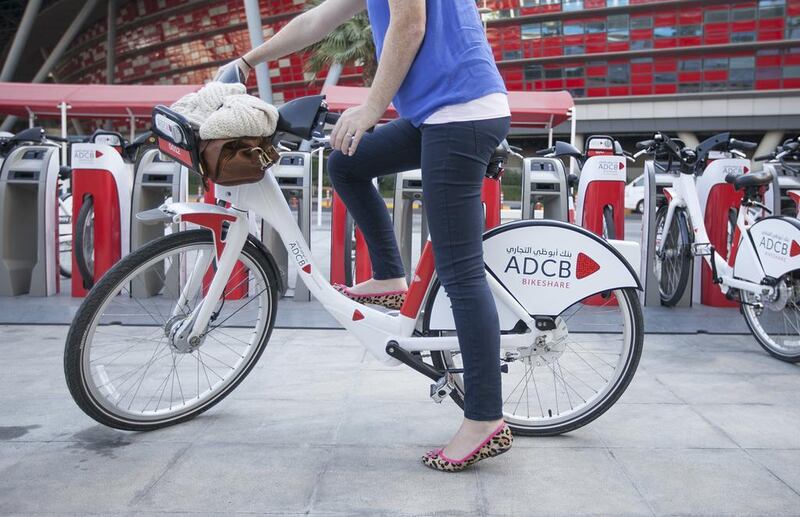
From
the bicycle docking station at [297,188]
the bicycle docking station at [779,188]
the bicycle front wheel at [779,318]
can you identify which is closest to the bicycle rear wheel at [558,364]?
the bicycle front wheel at [779,318]

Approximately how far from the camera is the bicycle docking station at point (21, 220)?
6077 millimetres

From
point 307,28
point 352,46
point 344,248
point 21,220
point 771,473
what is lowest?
point 771,473

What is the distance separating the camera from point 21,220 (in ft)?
21.0

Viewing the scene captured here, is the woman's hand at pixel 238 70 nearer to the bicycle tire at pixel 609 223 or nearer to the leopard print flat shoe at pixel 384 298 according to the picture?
the leopard print flat shoe at pixel 384 298

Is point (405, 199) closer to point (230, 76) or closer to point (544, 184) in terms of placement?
point (544, 184)

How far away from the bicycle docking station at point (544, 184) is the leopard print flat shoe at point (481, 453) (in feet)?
12.5

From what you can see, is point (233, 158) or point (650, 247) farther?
point (650, 247)

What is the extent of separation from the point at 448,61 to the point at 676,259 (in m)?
4.05

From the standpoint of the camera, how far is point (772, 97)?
3975 centimetres

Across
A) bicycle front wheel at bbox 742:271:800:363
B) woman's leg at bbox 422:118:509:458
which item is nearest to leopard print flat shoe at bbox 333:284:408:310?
woman's leg at bbox 422:118:509:458

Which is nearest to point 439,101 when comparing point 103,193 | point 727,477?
point 727,477

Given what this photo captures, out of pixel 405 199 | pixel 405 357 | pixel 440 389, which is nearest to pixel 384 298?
pixel 405 357

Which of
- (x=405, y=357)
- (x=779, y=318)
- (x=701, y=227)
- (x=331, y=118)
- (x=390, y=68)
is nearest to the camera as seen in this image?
(x=390, y=68)

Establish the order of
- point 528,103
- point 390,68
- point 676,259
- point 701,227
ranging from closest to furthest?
point 390,68
point 701,227
point 676,259
point 528,103
